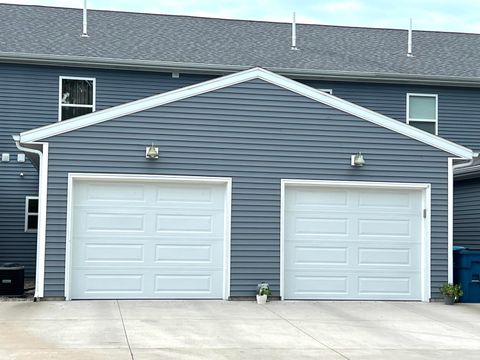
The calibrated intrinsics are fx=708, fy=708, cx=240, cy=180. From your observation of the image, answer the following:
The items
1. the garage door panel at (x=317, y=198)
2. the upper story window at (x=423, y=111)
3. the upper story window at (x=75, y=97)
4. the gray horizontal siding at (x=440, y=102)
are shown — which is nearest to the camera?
the garage door panel at (x=317, y=198)

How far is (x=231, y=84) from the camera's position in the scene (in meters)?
12.9

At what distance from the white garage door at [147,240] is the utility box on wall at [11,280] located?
0.99 m

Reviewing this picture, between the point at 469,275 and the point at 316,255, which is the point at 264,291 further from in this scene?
the point at 469,275

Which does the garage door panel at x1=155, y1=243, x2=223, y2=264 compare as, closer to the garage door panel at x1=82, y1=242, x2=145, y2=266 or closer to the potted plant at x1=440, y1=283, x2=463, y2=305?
the garage door panel at x1=82, y1=242, x2=145, y2=266

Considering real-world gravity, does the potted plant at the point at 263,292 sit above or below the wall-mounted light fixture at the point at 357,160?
below

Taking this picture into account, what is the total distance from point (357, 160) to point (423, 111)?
556cm

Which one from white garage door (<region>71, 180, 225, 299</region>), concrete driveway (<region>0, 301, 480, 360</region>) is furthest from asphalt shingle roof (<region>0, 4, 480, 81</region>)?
concrete driveway (<region>0, 301, 480, 360</region>)

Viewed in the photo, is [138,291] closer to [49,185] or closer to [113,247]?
[113,247]

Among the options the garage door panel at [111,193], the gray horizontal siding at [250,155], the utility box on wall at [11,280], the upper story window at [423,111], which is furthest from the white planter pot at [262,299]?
the upper story window at [423,111]

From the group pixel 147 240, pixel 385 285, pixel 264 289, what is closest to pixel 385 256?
pixel 385 285

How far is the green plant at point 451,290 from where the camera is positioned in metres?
12.9

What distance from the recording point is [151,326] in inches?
386

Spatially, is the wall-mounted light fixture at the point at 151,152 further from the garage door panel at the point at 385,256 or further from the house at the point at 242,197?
the garage door panel at the point at 385,256

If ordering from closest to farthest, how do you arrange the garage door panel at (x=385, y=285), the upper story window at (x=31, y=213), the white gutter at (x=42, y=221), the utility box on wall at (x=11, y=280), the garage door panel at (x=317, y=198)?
1. the white gutter at (x=42, y=221)
2. the utility box on wall at (x=11, y=280)
3. the garage door panel at (x=317, y=198)
4. the garage door panel at (x=385, y=285)
5. the upper story window at (x=31, y=213)
